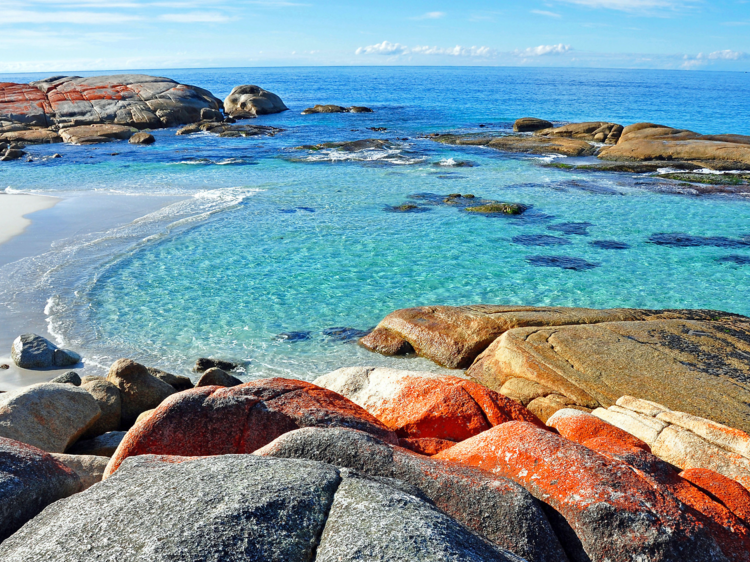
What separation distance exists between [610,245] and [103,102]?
4502 cm

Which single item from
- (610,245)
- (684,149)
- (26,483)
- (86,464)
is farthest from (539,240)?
(684,149)

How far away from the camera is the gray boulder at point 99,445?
7078 mm

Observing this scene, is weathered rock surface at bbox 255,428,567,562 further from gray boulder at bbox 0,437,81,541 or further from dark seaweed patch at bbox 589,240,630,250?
dark seaweed patch at bbox 589,240,630,250

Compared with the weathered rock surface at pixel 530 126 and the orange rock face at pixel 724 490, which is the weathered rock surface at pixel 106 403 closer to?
the orange rock face at pixel 724 490

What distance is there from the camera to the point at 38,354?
1034 centimetres

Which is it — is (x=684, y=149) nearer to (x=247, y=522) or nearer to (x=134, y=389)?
(x=134, y=389)

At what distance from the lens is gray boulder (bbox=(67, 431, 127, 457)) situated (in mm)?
7078

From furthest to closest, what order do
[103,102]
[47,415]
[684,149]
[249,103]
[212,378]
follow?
[249,103]
[103,102]
[684,149]
[212,378]
[47,415]

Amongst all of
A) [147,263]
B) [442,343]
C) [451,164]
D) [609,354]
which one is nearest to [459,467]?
[609,354]

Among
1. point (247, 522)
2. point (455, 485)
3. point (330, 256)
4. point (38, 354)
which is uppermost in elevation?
point (247, 522)

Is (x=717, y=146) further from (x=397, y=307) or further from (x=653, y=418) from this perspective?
(x=653, y=418)

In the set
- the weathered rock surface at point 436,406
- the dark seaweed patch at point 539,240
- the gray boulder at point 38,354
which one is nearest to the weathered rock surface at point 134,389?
the gray boulder at point 38,354

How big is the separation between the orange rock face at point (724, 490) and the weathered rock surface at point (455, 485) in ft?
5.63

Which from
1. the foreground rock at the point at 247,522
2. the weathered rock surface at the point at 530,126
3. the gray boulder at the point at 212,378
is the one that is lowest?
the gray boulder at the point at 212,378
